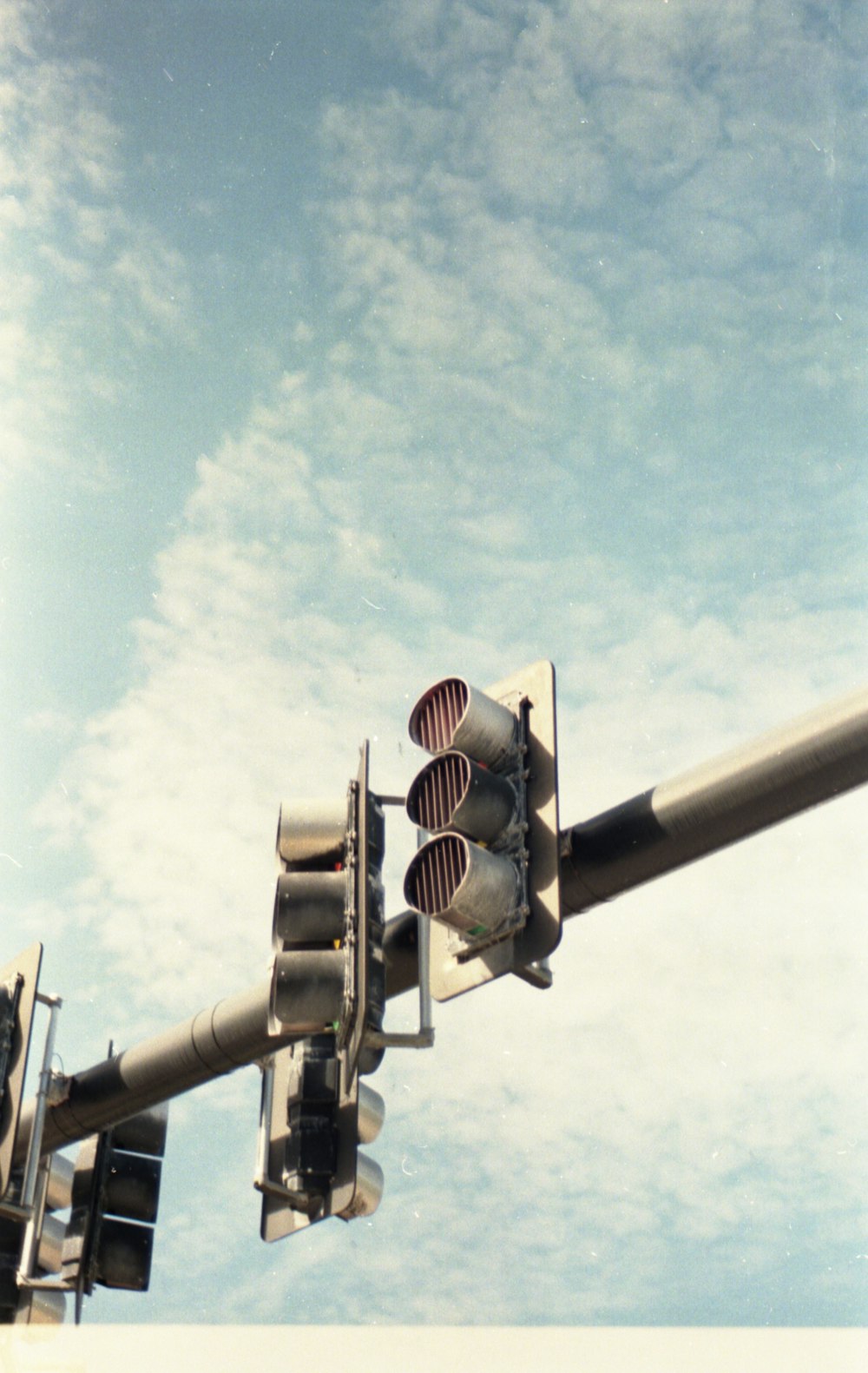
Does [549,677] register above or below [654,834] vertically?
above

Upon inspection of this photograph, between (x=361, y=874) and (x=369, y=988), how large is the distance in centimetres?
52

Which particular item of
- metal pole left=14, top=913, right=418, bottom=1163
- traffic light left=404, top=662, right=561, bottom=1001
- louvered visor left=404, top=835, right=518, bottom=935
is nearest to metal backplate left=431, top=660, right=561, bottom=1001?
traffic light left=404, top=662, right=561, bottom=1001

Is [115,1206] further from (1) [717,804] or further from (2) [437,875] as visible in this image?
(1) [717,804]

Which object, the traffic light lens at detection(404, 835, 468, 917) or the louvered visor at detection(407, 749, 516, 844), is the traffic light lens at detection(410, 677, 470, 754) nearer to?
the louvered visor at detection(407, 749, 516, 844)

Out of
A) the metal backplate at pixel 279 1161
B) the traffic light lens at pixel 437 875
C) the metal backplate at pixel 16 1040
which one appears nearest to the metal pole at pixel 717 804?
the traffic light lens at pixel 437 875

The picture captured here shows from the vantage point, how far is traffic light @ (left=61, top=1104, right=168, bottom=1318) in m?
10.5

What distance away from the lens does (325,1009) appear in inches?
273

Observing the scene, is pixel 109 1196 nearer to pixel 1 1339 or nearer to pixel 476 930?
pixel 1 1339

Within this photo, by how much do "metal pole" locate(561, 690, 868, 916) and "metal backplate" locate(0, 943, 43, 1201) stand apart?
4.16 meters

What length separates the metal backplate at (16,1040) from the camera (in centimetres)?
900

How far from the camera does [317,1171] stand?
7.79 m

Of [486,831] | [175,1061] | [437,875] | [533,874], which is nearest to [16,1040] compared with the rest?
[175,1061]

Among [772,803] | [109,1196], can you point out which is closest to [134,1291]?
[109,1196]

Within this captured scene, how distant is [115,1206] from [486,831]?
590 cm
